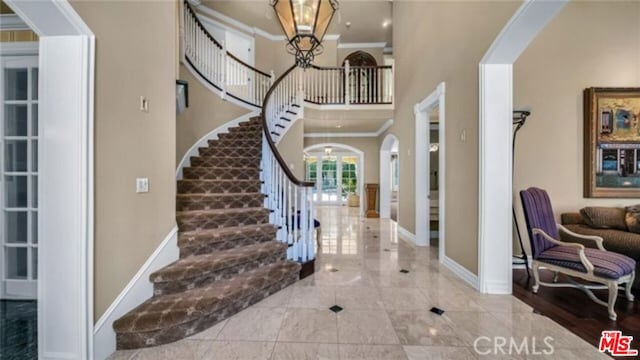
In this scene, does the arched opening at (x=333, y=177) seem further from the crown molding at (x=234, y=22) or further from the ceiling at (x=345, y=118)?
the crown molding at (x=234, y=22)

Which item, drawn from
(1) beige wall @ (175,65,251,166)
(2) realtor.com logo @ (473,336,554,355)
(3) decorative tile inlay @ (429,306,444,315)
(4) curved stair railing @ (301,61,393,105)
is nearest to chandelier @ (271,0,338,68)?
(3) decorative tile inlay @ (429,306,444,315)

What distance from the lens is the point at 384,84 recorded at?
707 centimetres

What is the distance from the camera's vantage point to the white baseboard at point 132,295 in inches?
69.7

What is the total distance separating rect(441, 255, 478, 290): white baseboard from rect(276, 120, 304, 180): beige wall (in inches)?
146

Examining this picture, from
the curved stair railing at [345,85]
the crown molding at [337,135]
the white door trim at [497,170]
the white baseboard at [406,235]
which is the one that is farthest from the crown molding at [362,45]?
the white door trim at [497,170]

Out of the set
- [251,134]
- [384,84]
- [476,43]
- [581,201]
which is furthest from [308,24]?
[384,84]

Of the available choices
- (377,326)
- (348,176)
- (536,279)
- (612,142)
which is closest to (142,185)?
(377,326)

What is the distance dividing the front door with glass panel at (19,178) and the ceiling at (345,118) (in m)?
4.80

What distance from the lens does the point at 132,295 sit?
2.04 m

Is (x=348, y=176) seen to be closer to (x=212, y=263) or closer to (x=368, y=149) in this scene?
(x=368, y=149)

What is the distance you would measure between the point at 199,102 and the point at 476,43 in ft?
15.5

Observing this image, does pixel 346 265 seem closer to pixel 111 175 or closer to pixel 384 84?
pixel 111 175

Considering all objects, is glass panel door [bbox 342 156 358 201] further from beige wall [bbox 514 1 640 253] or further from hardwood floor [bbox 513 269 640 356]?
hardwood floor [bbox 513 269 640 356]

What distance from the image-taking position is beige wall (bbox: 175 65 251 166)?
4.61 meters
